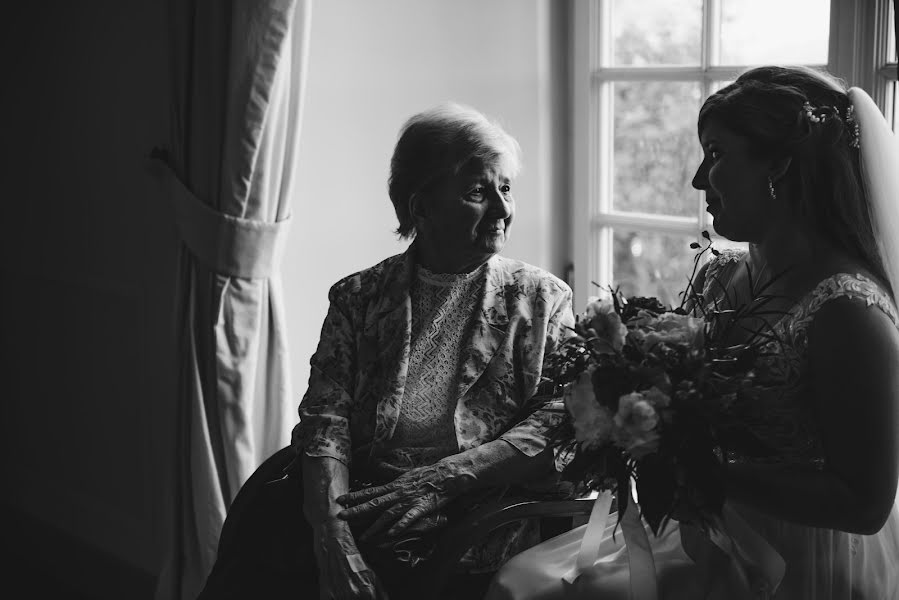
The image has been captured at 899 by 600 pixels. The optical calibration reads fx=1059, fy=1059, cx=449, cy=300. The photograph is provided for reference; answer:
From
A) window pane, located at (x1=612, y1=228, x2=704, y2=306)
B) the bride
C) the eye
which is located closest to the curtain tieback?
the eye

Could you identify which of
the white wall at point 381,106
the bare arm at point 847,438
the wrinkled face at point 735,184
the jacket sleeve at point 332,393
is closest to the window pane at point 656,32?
the white wall at point 381,106

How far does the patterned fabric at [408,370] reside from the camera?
2.15 m

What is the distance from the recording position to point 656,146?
294cm

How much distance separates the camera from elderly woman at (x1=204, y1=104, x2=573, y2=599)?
205 cm

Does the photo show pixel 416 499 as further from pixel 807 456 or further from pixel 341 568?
pixel 807 456

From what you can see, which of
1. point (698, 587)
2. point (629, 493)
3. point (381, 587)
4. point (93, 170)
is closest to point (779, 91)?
point (629, 493)

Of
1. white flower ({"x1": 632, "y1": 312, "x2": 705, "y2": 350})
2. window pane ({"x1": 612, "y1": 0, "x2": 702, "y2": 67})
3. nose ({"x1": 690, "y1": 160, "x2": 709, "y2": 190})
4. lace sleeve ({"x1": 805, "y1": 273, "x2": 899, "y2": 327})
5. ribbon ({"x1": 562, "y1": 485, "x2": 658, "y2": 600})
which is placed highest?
window pane ({"x1": 612, "y1": 0, "x2": 702, "y2": 67})

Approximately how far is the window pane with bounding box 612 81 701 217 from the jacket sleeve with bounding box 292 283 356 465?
1.06 meters

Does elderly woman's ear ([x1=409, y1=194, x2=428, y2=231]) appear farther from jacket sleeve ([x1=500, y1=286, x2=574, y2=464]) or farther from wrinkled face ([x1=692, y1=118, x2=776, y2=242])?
wrinkled face ([x1=692, y1=118, x2=776, y2=242])

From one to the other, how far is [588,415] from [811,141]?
0.58 meters

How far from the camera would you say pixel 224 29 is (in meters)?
2.54

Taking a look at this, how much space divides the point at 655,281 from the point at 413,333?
96 cm

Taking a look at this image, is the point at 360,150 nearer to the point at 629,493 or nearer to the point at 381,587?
the point at 381,587

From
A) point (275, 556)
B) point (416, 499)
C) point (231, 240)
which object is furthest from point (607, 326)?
point (231, 240)
